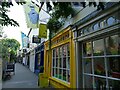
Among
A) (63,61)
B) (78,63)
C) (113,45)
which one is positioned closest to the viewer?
(113,45)

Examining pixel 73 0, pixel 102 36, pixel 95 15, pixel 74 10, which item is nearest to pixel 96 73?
pixel 102 36

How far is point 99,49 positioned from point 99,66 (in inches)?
24.3

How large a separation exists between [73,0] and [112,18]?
300 cm

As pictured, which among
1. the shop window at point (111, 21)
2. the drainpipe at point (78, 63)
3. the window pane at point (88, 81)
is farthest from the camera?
the drainpipe at point (78, 63)

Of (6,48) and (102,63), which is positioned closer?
(102,63)

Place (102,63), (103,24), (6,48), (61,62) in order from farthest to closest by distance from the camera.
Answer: (6,48) → (61,62) → (102,63) → (103,24)

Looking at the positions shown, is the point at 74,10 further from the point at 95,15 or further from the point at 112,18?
the point at 112,18

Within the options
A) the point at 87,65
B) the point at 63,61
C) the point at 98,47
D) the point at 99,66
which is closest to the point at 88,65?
the point at 87,65

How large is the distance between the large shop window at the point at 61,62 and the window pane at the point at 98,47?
2.95 m

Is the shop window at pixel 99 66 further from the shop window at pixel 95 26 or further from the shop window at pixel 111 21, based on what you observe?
the shop window at pixel 111 21

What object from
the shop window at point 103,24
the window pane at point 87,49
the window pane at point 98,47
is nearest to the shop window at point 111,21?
the shop window at point 103,24

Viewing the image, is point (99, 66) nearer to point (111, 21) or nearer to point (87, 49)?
point (87, 49)

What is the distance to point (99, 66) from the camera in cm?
752

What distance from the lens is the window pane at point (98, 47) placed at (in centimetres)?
736
